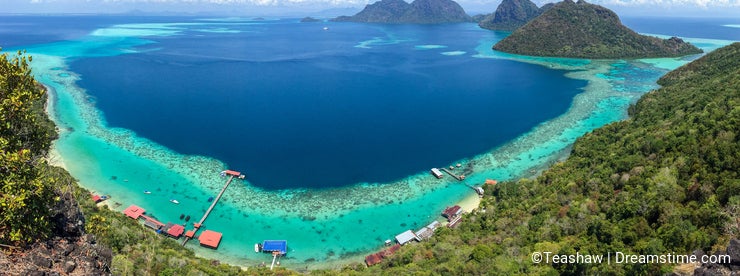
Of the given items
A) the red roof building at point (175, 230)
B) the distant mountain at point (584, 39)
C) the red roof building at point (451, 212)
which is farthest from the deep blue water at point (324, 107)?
the distant mountain at point (584, 39)

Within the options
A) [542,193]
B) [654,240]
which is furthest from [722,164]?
[542,193]

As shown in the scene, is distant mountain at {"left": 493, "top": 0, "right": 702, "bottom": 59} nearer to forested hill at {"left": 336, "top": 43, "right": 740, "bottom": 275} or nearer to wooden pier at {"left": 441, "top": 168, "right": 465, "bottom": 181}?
forested hill at {"left": 336, "top": 43, "right": 740, "bottom": 275}

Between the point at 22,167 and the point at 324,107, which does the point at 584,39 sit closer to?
the point at 324,107

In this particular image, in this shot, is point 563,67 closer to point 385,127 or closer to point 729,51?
point 729,51

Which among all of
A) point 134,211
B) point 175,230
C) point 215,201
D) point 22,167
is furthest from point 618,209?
point 134,211

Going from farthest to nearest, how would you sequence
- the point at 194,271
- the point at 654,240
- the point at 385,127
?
the point at 385,127, the point at 194,271, the point at 654,240

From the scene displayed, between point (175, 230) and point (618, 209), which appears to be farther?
point (175, 230)

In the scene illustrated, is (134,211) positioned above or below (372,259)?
above
